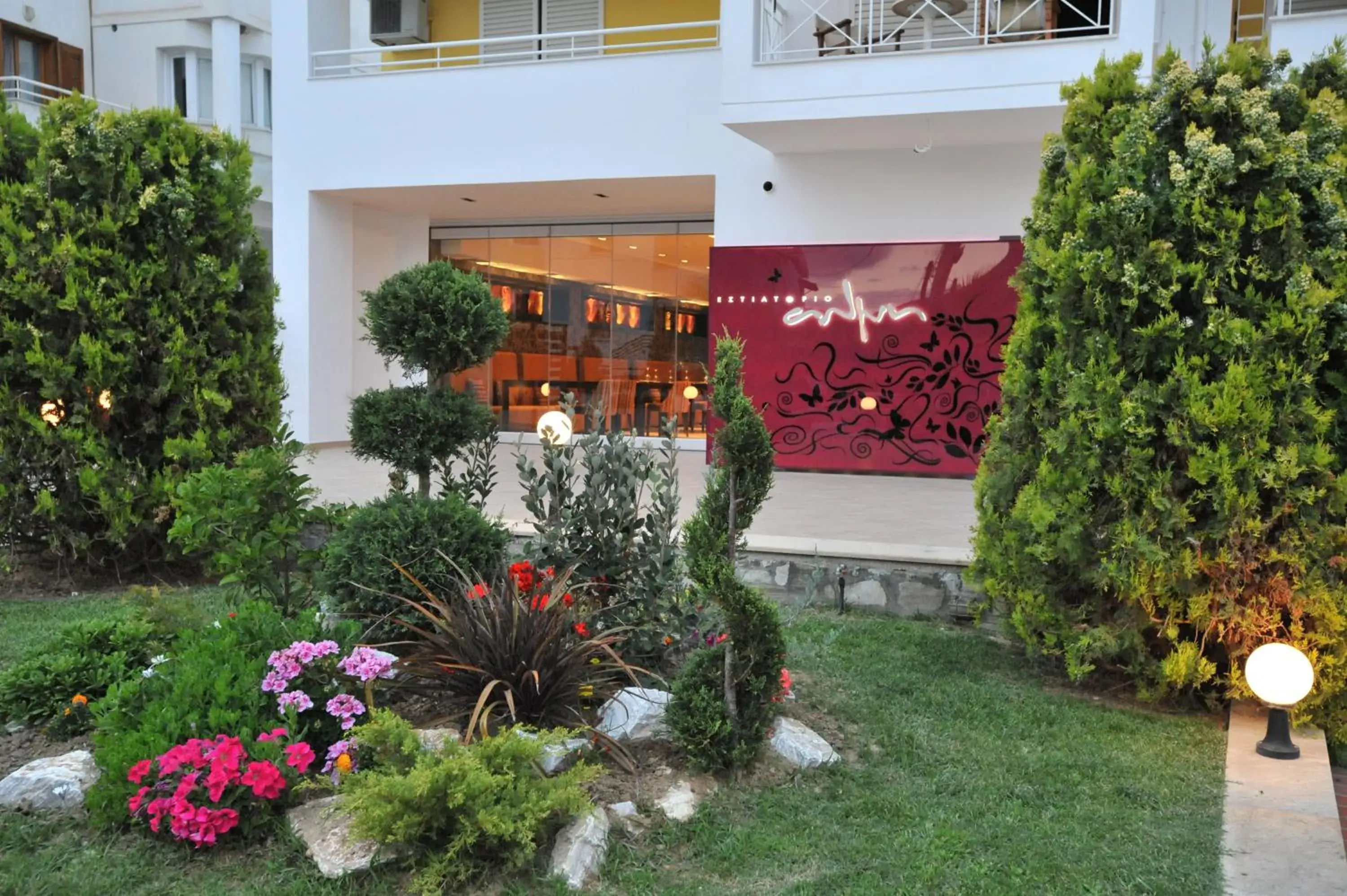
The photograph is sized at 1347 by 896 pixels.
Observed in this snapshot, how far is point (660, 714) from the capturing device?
349 centimetres

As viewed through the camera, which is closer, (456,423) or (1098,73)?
(1098,73)

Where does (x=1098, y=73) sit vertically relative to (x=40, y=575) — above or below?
above

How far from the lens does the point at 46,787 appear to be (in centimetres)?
308

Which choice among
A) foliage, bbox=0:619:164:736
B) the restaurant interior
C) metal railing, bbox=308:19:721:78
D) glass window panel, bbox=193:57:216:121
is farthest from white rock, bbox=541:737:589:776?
glass window panel, bbox=193:57:216:121

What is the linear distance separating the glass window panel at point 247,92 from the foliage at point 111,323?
1278 cm

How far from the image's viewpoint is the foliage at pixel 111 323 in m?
5.83

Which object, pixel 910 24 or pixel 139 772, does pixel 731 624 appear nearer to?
pixel 139 772

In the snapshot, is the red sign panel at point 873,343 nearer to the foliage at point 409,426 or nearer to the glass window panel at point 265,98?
the foliage at point 409,426

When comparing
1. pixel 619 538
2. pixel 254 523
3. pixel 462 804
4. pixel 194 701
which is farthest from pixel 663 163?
pixel 462 804

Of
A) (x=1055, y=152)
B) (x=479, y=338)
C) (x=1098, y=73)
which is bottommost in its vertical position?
(x=479, y=338)

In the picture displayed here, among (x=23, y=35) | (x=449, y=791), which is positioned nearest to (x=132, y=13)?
(x=23, y=35)

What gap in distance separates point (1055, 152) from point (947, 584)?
240cm

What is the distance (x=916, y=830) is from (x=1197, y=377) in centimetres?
215

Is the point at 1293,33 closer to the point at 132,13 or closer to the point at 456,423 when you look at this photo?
the point at 456,423
